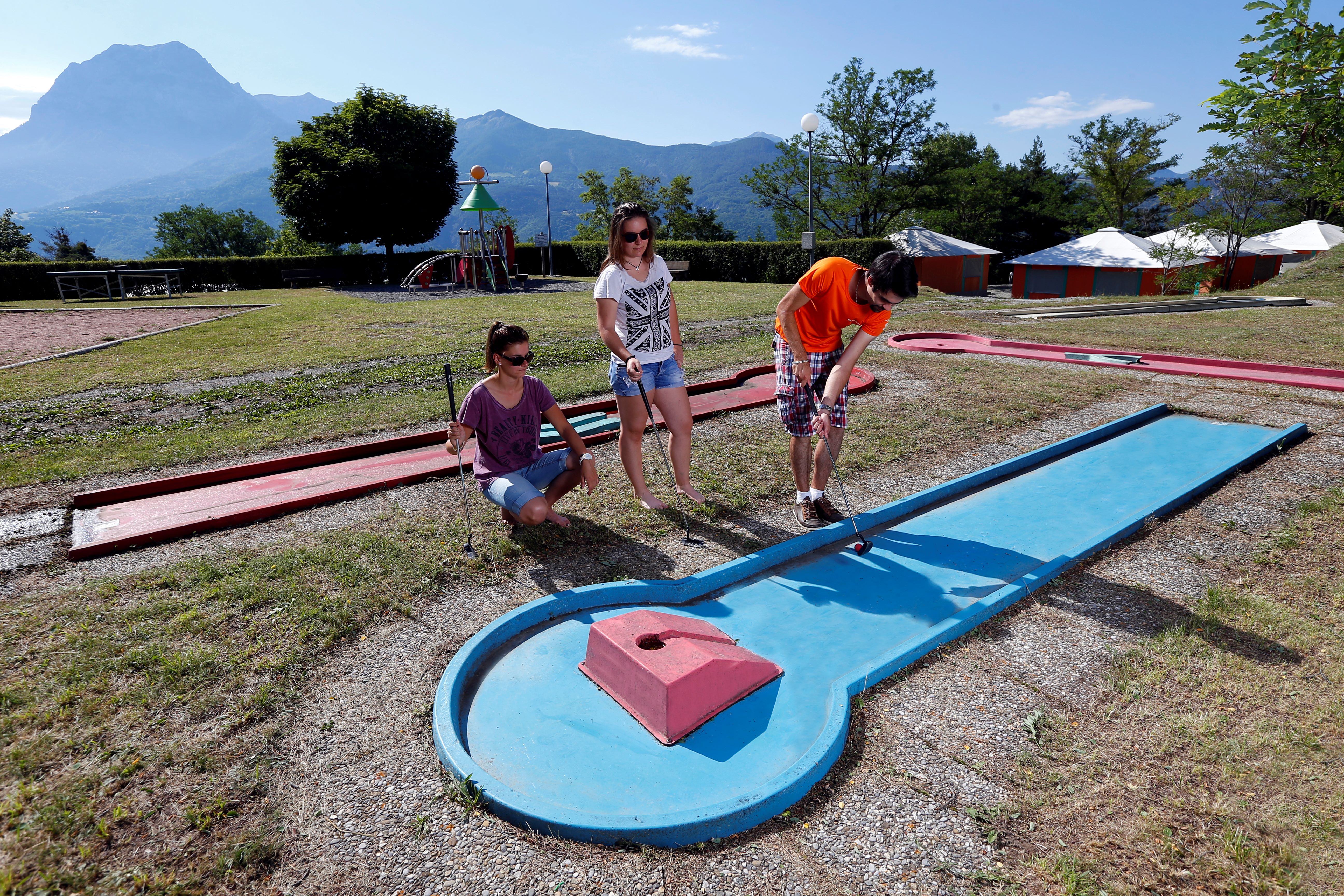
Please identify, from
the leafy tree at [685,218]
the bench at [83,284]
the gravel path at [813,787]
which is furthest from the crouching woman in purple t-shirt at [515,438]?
the leafy tree at [685,218]

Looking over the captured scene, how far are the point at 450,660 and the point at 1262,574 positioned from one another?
4.13 m

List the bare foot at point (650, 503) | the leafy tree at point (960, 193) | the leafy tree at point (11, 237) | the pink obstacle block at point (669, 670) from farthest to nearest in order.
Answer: the leafy tree at point (11, 237), the leafy tree at point (960, 193), the bare foot at point (650, 503), the pink obstacle block at point (669, 670)

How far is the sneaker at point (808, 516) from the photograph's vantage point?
14.1 feet

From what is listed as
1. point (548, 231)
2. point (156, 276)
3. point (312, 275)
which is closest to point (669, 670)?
point (548, 231)

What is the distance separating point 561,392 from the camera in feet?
24.7

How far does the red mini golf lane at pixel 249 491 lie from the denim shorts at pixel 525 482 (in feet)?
2.47

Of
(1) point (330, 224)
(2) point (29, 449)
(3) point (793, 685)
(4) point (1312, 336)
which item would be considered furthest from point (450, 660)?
(1) point (330, 224)

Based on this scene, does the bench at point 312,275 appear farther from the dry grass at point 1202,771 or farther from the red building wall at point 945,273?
the dry grass at point 1202,771

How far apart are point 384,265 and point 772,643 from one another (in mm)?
30867

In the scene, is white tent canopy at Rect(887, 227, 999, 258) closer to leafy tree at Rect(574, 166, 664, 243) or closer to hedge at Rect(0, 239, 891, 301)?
hedge at Rect(0, 239, 891, 301)

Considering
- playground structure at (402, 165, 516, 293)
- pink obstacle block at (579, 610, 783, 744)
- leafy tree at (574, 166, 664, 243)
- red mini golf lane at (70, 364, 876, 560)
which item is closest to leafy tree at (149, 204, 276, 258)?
leafy tree at (574, 166, 664, 243)

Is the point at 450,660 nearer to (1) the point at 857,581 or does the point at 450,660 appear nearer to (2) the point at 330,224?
(1) the point at 857,581

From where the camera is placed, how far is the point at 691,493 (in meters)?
4.55

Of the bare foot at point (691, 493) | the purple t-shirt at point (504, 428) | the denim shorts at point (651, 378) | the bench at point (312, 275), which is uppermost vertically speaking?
the bench at point (312, 275)
